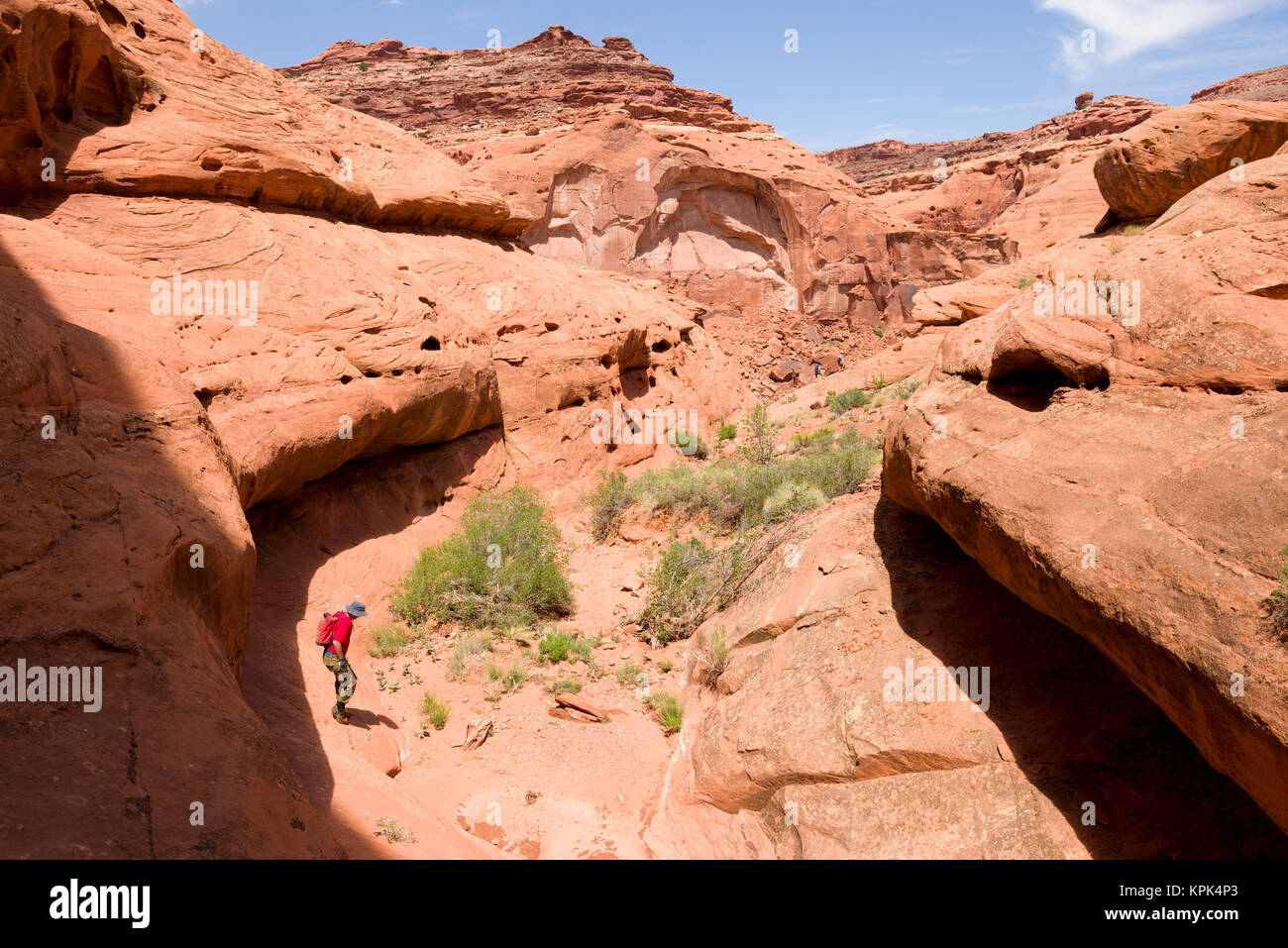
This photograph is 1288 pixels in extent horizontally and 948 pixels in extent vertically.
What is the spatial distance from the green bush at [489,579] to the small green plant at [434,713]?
1.75 meters

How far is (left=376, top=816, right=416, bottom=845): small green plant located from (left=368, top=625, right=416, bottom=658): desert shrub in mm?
4012

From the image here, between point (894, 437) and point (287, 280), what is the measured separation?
8.25 metres

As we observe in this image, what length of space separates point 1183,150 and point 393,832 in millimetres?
18448

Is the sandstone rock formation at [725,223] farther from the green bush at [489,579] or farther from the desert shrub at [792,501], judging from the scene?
the green bush at [489,579]

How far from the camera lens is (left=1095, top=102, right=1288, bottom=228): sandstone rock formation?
581 inches

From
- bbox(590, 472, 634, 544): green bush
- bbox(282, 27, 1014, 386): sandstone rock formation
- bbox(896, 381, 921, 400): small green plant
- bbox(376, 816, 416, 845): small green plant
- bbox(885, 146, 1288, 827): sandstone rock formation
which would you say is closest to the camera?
bbox(885, 146, 1288, 827): sandstone rock formation

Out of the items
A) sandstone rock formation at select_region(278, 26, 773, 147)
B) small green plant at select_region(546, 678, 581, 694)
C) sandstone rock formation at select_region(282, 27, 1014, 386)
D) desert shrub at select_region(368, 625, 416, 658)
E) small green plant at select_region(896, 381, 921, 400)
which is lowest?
small green plant at select_region(546, 678, 581, 694)

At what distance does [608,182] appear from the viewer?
2969cm

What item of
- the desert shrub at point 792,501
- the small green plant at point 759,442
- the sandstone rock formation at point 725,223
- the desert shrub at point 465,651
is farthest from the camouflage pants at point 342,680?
the sandstone rock formation at point 725,223

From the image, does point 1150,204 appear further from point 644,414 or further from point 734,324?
point 734,324

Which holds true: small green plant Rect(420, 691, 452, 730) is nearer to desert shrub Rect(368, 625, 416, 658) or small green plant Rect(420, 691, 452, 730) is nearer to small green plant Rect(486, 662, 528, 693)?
small green plant Rect(486, 662, 528, 693)

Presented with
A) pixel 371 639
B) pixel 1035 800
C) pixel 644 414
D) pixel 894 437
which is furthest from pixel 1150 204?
pixel 371 639

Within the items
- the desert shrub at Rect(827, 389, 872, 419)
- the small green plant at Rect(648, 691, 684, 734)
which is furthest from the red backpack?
the desert shrub at Rect(827, 389, 872, 419)

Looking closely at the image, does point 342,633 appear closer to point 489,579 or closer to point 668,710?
point 489,579
